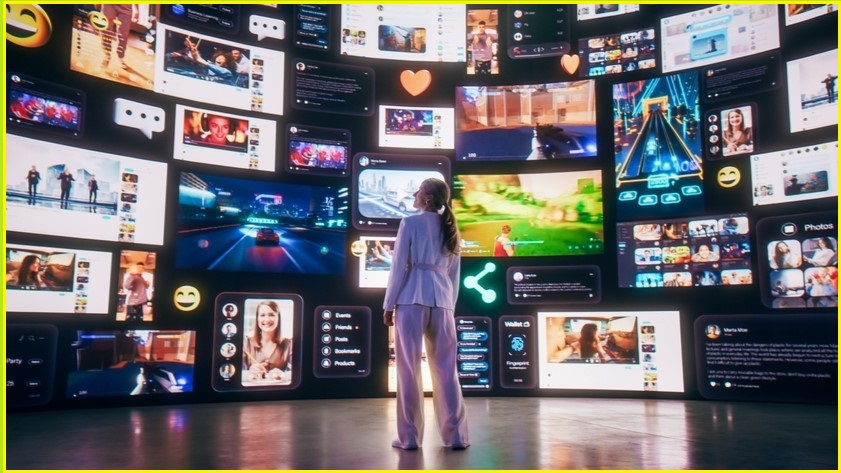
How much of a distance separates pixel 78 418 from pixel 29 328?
759 millimetres

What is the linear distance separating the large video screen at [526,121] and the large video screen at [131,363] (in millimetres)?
3007

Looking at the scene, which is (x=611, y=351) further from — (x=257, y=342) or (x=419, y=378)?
(x=257, y=342)

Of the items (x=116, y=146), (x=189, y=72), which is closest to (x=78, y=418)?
(x=116, y=146)

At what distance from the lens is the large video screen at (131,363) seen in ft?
14.5

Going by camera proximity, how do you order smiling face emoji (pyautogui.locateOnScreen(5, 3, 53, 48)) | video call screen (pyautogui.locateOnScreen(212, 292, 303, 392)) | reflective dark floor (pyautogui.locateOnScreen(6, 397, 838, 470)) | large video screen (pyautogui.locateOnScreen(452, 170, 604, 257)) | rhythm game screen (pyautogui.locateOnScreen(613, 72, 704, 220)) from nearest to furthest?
reflective dark floor (pyautogui.locateOnScreen(6, 397, 838, 470)) → smiling face emoji (pyautogui.locateOnScreen(5, 3, 53, 48)) → video call screen (pyautogui.locateOnScreen(212, 292, 303, 392)) → rhythm game screen (pyautogui.locateOnScreen(613, 72, 704, 220)) → large video screen (pyautogui.locateOnScreen(452, 170, 604, 257))

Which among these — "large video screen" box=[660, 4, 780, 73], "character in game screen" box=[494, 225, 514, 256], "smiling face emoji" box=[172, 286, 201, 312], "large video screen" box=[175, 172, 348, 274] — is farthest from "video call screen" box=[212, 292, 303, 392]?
"large video screen" box=[660, 4, 780, 73]

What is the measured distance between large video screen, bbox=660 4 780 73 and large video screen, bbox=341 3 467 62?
1928 millimetres

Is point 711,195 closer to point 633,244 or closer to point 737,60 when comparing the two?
point 633,244

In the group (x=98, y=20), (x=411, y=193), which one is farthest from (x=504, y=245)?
(x=98, y=20)

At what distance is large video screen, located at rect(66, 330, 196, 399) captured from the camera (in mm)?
4426

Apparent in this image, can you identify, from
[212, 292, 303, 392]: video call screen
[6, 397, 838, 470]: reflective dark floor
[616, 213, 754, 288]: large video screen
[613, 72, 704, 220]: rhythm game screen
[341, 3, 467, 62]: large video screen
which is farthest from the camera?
[341, 3, 467, 62]: large video screen

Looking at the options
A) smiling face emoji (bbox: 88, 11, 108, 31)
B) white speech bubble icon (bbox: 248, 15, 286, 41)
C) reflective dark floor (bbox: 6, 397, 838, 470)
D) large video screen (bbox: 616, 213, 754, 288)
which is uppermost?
white speech bubble icon (bbox: 248, 15, 286, 41)

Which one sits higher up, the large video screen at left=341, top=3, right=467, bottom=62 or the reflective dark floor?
the large video screen at left=341, top=3, right=467, bottom=62

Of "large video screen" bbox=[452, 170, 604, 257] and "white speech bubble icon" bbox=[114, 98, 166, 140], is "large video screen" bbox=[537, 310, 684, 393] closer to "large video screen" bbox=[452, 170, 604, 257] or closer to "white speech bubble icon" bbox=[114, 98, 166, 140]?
"large video screen" bbox=[452, 170, 604, 257]
